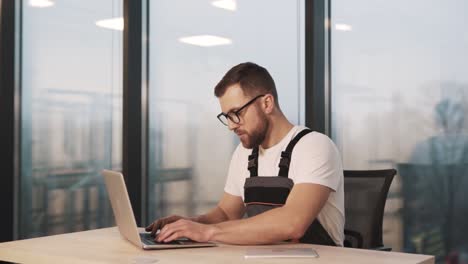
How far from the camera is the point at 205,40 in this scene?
4.22 m

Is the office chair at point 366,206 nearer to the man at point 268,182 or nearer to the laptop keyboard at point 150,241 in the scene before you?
the man at point 268,182

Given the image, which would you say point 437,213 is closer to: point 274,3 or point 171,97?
point 274,3

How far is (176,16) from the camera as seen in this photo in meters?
4.41

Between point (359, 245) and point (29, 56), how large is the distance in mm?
2725

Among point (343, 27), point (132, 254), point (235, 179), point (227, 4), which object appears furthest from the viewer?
point (227, 4)

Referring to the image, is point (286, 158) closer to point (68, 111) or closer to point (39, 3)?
point (68, 111)

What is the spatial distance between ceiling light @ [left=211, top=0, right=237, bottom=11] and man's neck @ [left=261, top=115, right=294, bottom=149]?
184 centimetres

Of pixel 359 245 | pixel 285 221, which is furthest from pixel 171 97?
pixel 285 221

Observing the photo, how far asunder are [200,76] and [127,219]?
2.37m

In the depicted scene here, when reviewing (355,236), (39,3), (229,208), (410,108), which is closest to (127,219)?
(229,208)

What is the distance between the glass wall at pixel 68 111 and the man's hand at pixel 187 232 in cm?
248

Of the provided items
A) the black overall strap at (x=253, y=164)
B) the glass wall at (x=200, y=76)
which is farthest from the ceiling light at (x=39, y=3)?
the black overall strap at (x=253, y=164)

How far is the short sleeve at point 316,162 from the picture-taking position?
2129 mm

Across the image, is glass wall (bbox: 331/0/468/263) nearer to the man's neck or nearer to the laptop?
the man's neck
